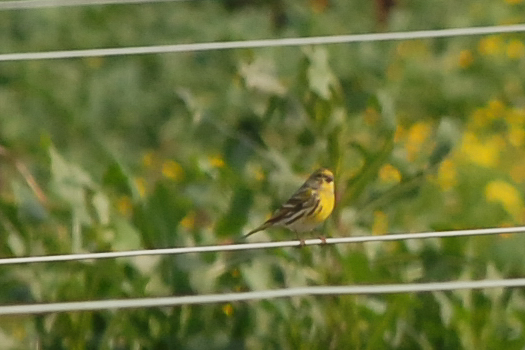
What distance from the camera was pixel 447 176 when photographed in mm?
5766

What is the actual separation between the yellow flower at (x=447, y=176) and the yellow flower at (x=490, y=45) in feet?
5.19

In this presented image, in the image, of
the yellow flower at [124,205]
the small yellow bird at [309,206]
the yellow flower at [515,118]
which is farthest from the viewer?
the yellow flower at [515,118]

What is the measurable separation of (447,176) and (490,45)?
6.62 feet

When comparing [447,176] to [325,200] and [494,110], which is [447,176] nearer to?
[494,110]

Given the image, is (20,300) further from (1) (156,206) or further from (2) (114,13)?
(2) (114,13)

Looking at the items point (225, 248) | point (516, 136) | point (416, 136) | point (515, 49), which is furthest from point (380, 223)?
point (515, 49)

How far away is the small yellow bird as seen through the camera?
12.0ft

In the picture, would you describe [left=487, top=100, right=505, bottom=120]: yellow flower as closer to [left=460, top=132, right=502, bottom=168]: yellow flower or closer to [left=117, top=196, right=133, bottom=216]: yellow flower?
[left=460, top=132, right=502, bottom=168]: yellow flower

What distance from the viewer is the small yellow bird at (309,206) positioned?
3662 millimetres

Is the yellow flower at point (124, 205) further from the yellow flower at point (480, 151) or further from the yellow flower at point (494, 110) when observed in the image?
the yellow flower at point (494, 110)

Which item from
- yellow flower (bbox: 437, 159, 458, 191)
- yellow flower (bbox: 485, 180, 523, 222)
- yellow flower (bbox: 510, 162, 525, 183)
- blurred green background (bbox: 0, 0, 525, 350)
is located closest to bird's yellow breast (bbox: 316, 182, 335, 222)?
blurred green background (bbox: 0, 0, 525, 350)

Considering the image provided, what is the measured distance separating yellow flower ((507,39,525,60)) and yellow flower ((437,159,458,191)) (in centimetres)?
162

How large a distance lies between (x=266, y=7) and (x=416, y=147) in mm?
2648

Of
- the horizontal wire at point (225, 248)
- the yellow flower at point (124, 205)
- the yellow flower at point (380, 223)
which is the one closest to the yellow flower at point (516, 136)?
the yellow flower at point (380, 223)
